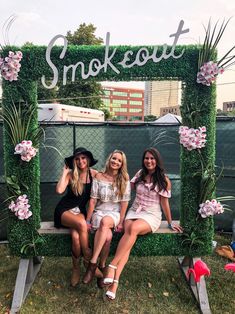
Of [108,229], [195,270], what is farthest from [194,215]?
[108,229]

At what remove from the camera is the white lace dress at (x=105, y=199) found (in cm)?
341

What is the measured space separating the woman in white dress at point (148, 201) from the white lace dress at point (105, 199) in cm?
16

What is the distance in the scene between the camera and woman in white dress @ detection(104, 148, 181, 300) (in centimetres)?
326

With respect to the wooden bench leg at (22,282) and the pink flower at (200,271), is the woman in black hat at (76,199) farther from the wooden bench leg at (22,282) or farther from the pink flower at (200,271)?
the pink flower at (200,271)

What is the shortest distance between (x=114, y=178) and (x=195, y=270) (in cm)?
126

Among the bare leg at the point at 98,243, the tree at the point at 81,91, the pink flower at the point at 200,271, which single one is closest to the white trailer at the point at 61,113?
the tree at the point at 81,91

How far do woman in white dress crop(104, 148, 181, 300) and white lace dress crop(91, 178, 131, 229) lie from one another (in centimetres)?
16

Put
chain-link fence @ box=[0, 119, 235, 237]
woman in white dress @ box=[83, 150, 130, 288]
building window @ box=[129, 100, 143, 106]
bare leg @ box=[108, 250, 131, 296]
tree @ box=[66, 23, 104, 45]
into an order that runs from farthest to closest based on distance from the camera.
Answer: building window @ box=[129, 100, 143, 106] → tree @ box=[66, 23, 104, 45] → chain-link fence @ box=[0, 119, 235, 237] → woman in white dress @ box=[83, 150, 130, 288] → bare leg @ box=[108, 250, 131, 296]

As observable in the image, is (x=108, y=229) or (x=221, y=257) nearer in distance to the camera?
(x=108, y=229)

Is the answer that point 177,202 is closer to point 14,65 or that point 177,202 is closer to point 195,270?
point 195,270

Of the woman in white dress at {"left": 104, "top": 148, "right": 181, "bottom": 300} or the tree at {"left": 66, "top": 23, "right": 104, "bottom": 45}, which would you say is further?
the tree at {"left": 66, "top": 23, "right": 104, "bottom": 45}

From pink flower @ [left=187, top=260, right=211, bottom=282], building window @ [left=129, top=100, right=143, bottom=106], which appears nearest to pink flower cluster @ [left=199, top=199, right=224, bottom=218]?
pink flower @ [left=187, top=260, right=211, bottom=282]

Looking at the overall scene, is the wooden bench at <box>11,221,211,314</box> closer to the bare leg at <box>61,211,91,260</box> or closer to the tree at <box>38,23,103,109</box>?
the bare leg at <box>61,211,91,260</box>

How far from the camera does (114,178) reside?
3.47 m
